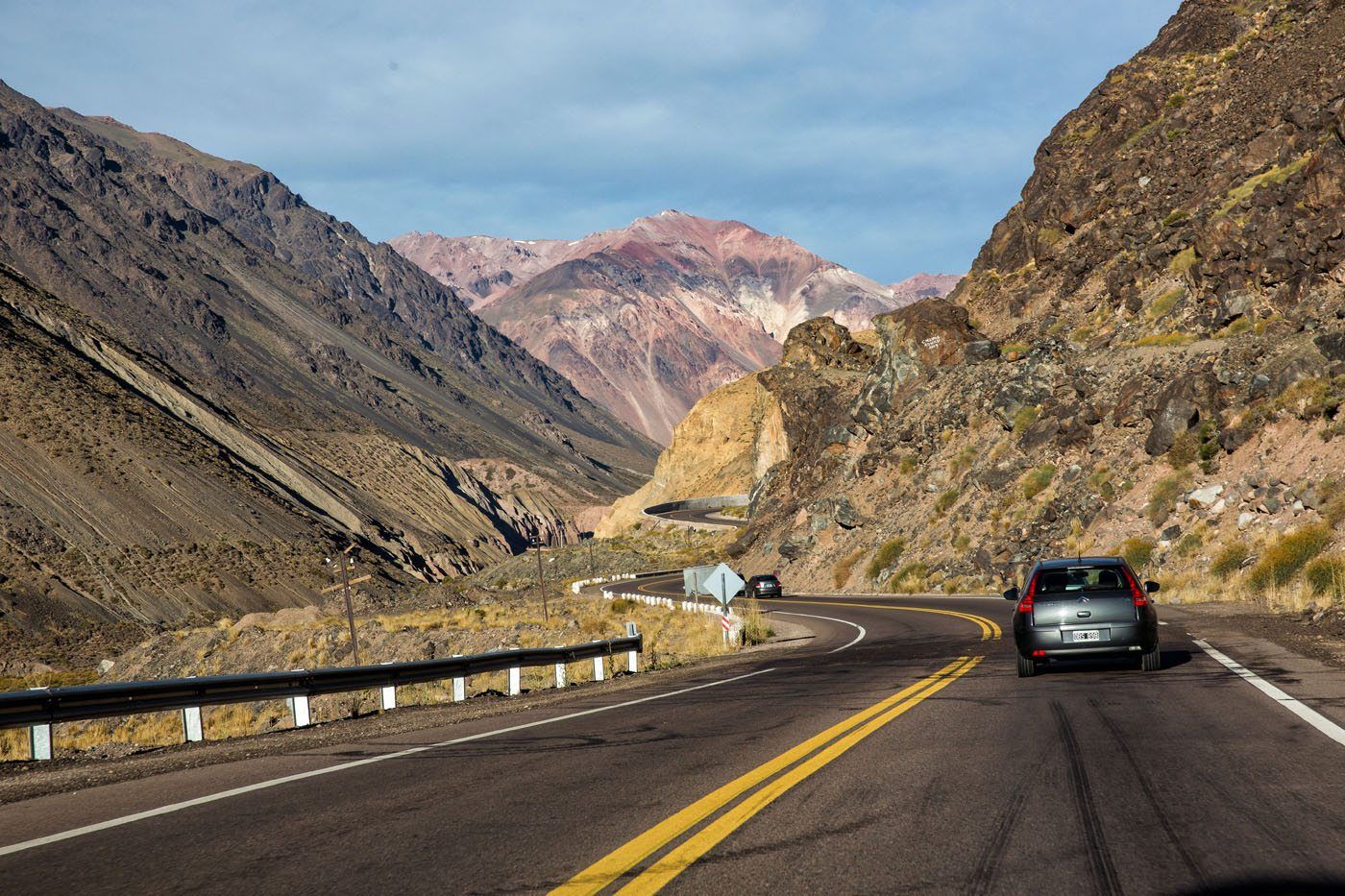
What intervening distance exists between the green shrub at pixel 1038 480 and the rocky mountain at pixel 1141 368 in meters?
0.08

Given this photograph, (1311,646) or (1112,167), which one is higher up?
(1112,167)

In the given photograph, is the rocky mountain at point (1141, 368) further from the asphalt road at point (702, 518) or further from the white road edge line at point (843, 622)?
the asphalt road at point (702, 518)

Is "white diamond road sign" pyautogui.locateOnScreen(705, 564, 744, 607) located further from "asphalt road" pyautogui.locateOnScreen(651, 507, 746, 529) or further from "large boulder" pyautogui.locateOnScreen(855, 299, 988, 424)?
"asphalt road" pyautogui.locateOnScreen(651, 507, 746, 529)

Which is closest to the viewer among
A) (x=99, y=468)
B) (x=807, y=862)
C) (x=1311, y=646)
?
(x=807, y=862)

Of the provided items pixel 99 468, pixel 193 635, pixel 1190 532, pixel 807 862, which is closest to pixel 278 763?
pixel 807 862

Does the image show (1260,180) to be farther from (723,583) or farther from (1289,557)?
(723,583)

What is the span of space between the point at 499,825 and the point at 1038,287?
5909 cm

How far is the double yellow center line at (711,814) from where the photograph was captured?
546cm

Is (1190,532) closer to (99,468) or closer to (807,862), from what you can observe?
(807,862)

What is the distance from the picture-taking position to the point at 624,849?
19.8 feet

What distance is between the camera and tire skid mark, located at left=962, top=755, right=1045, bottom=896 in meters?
5.15

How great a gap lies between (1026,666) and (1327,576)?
13.0 m

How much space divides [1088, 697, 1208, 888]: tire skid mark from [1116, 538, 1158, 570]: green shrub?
26623 millimetres

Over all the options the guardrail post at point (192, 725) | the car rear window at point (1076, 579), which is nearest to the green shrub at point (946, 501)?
the car rear window at point (1076, 579)
